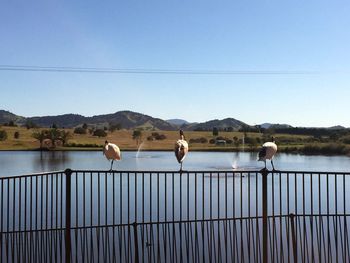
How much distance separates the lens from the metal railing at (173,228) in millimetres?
6551

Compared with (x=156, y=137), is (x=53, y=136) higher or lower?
higher

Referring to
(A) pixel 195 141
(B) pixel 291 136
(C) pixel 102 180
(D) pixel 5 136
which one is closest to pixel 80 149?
(D) pixel 5 136

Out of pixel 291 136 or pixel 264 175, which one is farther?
pixel 291 136

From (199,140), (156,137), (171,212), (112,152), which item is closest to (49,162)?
(171,212)

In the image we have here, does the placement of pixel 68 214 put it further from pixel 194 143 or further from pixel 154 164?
pixel 194 143

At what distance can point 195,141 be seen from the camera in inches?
4274

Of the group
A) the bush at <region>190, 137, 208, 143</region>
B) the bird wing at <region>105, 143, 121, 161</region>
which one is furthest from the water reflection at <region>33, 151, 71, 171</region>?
the bird wing at <region>105, 143, 121, 161</region>

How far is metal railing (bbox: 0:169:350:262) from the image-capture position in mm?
6551

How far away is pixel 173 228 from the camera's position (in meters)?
6.93

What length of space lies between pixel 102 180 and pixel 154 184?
4.53m

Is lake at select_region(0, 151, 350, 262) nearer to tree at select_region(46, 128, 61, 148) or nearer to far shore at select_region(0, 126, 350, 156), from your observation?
far shore at select_region(0, 126, 350, 156)

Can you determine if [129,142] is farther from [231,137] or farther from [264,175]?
[264,175]

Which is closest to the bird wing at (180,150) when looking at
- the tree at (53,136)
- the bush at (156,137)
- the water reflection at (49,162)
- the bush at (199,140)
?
the water reflection at (49,162)

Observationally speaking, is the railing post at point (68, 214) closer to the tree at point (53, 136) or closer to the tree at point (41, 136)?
the tree at point (41, 136)
